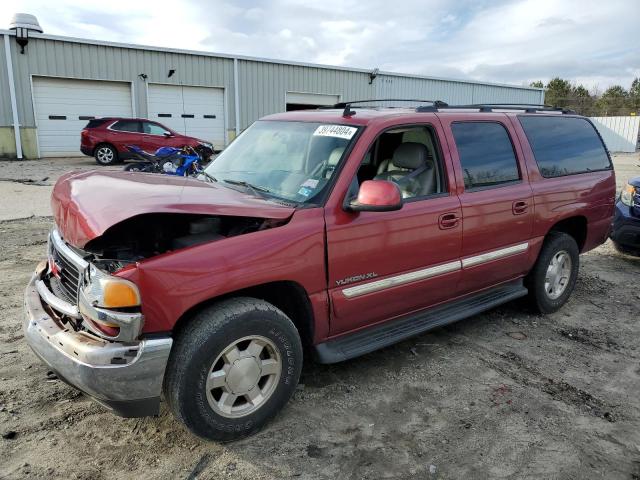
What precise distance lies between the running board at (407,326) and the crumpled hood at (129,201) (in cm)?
95

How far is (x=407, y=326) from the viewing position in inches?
139

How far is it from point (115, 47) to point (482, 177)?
1862 centimetres

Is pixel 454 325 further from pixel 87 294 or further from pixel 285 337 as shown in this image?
pixel 87 294

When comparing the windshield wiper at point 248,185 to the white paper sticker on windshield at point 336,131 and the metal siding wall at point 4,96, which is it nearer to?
the white paper sticker on windshield at point 336,131

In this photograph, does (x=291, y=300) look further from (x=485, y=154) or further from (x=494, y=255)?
(x=485, y=154)

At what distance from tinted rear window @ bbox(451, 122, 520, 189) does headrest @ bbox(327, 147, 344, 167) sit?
1.05 meters

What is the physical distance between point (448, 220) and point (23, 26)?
1885cm

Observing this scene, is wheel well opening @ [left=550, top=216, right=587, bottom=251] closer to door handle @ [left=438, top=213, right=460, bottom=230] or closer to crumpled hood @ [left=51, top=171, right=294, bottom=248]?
→ door handle @ [left=438, top=213, right=460, bottom=230]

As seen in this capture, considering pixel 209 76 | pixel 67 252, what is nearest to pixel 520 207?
pixel 67 252

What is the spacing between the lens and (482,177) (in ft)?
12.7

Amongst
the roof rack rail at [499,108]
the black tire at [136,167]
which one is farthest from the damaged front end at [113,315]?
the black tire at [136,167]

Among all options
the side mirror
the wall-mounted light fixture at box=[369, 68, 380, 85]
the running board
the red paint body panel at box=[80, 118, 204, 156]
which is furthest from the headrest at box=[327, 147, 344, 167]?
the wall-mounted light fixture at box=[369, 68, 380, 85]

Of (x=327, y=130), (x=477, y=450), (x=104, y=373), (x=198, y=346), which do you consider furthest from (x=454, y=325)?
(x=104, y=373)

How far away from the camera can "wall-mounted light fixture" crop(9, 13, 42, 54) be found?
1684 centimetres
